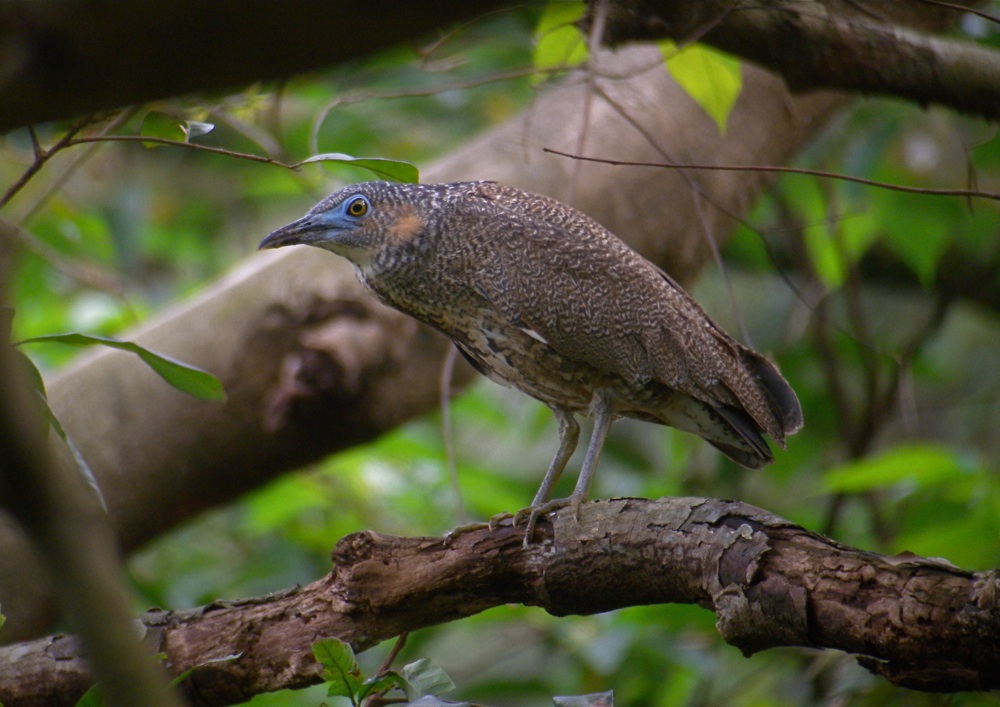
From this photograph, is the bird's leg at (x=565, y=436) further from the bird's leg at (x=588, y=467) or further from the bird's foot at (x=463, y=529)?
the bird's foot at (x=463, y=529)

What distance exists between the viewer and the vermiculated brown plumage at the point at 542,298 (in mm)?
2742

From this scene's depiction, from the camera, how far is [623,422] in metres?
6.46

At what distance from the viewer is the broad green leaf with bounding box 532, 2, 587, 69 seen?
9.67 feet

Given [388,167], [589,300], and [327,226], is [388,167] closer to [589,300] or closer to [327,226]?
[327,226]

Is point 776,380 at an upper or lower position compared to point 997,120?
lower

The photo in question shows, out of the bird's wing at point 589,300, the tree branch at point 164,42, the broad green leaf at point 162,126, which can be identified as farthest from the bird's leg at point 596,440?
the tree branch at point 164,42

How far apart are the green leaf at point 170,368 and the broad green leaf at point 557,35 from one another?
1.41 meters

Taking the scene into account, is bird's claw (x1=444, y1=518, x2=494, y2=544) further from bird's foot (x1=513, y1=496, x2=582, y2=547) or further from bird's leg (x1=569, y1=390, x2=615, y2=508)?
bird's leg (x1=569, y1=390, x2=615, y2=508)

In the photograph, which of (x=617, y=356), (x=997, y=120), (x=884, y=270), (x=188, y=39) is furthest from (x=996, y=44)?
(x=188, y=39)

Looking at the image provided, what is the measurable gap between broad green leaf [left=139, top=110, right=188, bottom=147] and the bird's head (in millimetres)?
589

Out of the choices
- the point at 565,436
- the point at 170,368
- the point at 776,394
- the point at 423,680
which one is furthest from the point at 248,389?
the point at 423,680

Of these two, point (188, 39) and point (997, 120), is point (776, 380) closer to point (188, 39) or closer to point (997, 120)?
point (997, 120)

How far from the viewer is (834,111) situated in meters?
5.25

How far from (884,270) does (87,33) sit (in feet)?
21.5
